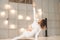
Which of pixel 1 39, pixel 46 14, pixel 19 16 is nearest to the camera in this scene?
pixel 1 39

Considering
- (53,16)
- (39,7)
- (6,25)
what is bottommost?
(6,25)

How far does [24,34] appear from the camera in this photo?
6.15ft

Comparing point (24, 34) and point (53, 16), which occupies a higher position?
point (53, 16)

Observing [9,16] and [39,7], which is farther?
[39,7]

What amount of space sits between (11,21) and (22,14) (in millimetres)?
211

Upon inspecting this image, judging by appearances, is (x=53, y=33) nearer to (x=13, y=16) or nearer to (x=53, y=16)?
(x=53, y=16)

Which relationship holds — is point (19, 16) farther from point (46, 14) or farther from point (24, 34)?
point (46, 14)

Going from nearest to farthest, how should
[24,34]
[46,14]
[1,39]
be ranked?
Result: [1,39] → [24,34] → [46,14]

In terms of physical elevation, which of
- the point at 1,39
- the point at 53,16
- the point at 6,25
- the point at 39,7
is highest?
the point at 39,7

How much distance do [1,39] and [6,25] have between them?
0.26 m

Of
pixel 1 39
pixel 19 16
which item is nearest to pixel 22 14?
pixel 19 16

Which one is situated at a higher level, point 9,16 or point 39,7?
point 39,7

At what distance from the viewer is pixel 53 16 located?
2219 millimetres

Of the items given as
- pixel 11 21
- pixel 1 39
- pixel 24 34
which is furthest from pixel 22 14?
pixel 1 39
